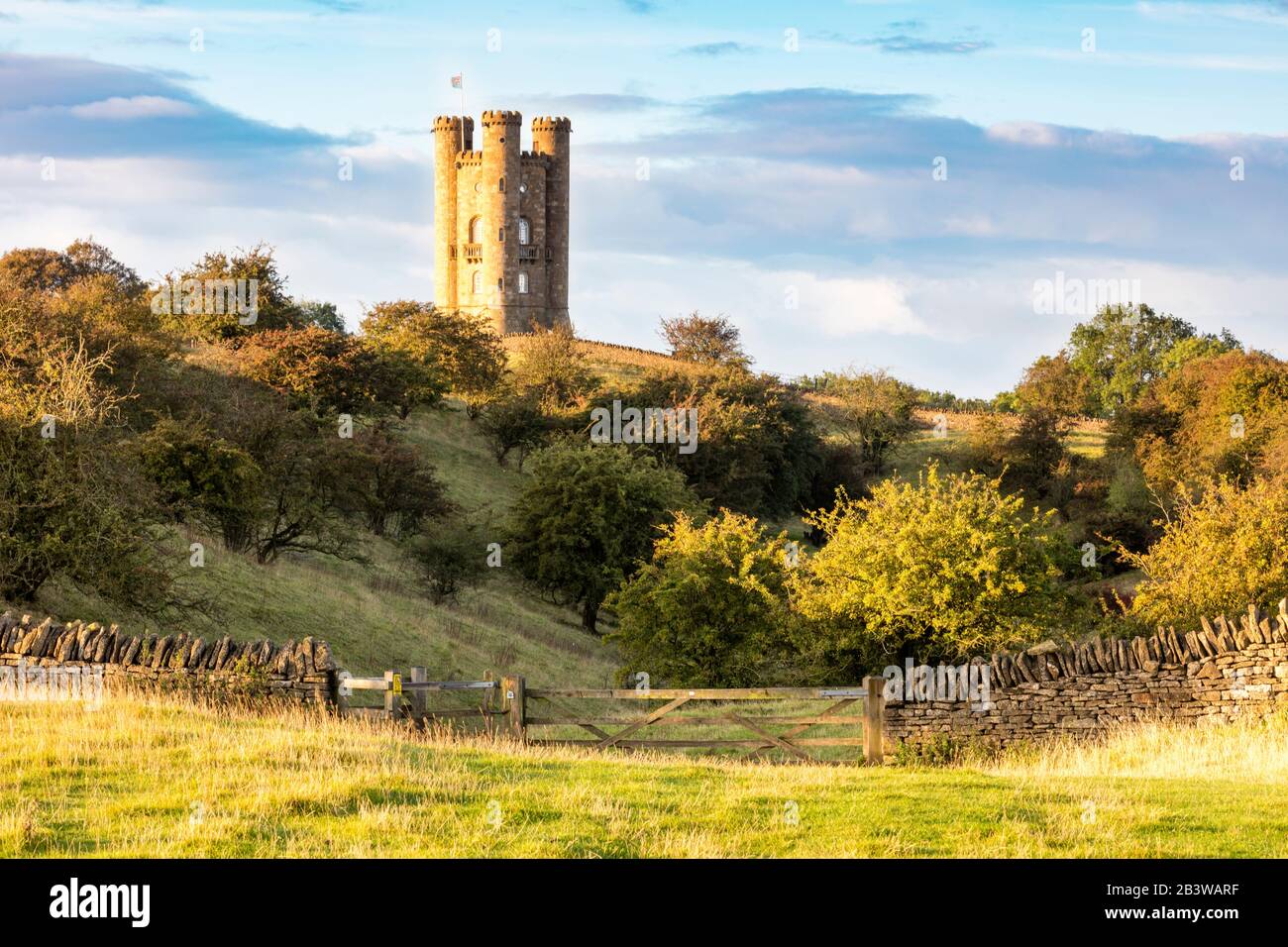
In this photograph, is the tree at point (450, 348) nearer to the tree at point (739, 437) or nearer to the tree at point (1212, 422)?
the tree at point (739, 437)

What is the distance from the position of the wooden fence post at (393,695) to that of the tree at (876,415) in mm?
70769

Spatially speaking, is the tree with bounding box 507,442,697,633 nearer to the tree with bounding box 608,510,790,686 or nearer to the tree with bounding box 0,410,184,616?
the tree with bounding box 608,510,790,686

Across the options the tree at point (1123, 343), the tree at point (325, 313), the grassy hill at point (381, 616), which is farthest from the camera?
the tree at point (325, 313)

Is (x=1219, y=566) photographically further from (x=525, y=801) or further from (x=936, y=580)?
(x=525, y=801)

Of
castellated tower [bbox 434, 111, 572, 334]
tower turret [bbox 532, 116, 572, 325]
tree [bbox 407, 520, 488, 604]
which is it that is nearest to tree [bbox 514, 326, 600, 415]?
tree [bbox 407, 520, 488, 604]

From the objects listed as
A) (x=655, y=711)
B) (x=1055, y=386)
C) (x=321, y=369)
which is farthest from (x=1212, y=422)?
(x=655, y=711)

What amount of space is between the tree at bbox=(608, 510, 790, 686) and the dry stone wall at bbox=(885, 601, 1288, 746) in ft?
33.0

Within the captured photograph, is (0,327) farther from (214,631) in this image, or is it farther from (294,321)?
(294,321)

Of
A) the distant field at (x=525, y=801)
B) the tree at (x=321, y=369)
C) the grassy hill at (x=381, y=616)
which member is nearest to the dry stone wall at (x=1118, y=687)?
the distant field at (x=525, y=801)

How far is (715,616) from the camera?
3469 cm

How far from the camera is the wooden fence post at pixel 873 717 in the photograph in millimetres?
19531

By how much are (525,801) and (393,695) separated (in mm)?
6993

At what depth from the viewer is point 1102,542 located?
65.2 meters
